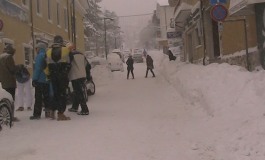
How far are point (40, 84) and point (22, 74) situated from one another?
5.65 feet

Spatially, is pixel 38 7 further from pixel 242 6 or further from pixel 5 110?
pixel 5 110

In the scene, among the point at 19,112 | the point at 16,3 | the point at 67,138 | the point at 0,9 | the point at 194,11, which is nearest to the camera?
the point at 67,138

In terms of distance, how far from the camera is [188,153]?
6492 millimetres

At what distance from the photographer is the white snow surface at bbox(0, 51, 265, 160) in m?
6.21

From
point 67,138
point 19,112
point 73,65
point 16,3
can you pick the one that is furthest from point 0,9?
point 67,138

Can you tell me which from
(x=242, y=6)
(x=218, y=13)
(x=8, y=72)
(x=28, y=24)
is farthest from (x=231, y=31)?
(x=8, y=72)

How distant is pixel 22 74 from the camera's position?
37.3 ft

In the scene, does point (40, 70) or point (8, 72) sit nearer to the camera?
point (40, 70)

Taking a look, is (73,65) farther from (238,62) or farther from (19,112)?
(238,62)

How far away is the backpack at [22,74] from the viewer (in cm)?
1111

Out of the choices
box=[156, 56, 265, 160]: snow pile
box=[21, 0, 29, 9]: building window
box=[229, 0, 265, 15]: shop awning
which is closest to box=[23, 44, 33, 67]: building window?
box=[21, 0, 29, 9]: building window

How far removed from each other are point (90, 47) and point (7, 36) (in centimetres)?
5677

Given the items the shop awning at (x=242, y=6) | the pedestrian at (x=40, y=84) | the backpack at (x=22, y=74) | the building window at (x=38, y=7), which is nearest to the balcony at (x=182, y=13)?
the building window at (x=38, y=7)

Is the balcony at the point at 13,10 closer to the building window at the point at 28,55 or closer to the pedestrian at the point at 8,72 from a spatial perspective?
the building window at the point at 28,55
